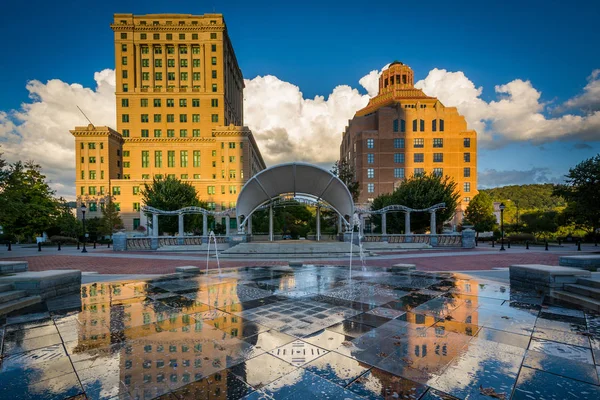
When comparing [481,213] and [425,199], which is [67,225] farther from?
[481,213]

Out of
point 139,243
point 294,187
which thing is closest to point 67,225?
point 139,243

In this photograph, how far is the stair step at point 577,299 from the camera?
6.21 metres

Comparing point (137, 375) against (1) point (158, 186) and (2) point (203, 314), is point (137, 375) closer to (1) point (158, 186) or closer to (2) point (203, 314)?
(2) point (203, 314)

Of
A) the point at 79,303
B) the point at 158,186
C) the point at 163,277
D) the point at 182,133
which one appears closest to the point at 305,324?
the point at 79,303

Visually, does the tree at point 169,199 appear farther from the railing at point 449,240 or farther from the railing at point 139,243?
the railing at point 449,240

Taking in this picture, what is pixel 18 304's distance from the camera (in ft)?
21.4

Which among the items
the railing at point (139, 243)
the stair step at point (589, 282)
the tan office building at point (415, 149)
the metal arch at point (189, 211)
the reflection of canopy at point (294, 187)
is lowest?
the railing at point (139, 243)

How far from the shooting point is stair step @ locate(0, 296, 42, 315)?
6.14m

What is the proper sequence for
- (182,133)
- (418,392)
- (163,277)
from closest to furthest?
1. (418,392)
2. (163,277)
3. (182,133)

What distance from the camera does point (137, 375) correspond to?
3.46 m

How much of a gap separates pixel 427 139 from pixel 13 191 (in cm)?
6862

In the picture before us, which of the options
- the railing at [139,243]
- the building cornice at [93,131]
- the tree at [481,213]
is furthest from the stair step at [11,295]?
the building cornice at [93,131]

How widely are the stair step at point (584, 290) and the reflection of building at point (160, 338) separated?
26.8 ft

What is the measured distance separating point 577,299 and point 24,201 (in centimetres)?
4435
